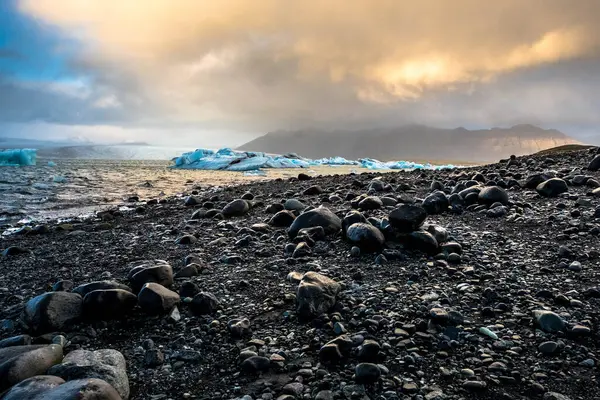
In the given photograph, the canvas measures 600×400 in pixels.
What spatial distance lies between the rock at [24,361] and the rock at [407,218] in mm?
3444

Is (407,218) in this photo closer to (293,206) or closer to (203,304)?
(203,304)

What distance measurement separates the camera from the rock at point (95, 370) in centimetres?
233

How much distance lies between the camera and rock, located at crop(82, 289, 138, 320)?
10.8ft

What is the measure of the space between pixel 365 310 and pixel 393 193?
21.0ft

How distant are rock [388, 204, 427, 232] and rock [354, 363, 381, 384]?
2.41 metres

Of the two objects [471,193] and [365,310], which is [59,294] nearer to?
[365,310]

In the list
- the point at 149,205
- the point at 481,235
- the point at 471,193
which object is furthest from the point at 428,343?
the point at 149,205

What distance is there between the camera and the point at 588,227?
15.8 ft

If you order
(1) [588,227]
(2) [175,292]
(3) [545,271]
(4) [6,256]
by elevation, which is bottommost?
(4) [6,256]

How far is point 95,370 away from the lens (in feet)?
7.75

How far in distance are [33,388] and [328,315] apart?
1.95 meters

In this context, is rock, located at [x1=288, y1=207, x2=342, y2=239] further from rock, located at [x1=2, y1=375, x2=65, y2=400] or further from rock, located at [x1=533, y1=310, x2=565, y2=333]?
rock, located at [x1=2, y1=375, x2=65, y2=400]

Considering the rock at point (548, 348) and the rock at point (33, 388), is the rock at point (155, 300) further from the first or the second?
the rock at point (548, 348)

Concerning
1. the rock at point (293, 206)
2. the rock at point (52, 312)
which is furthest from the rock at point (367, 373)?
the rock at point (293, 206)
